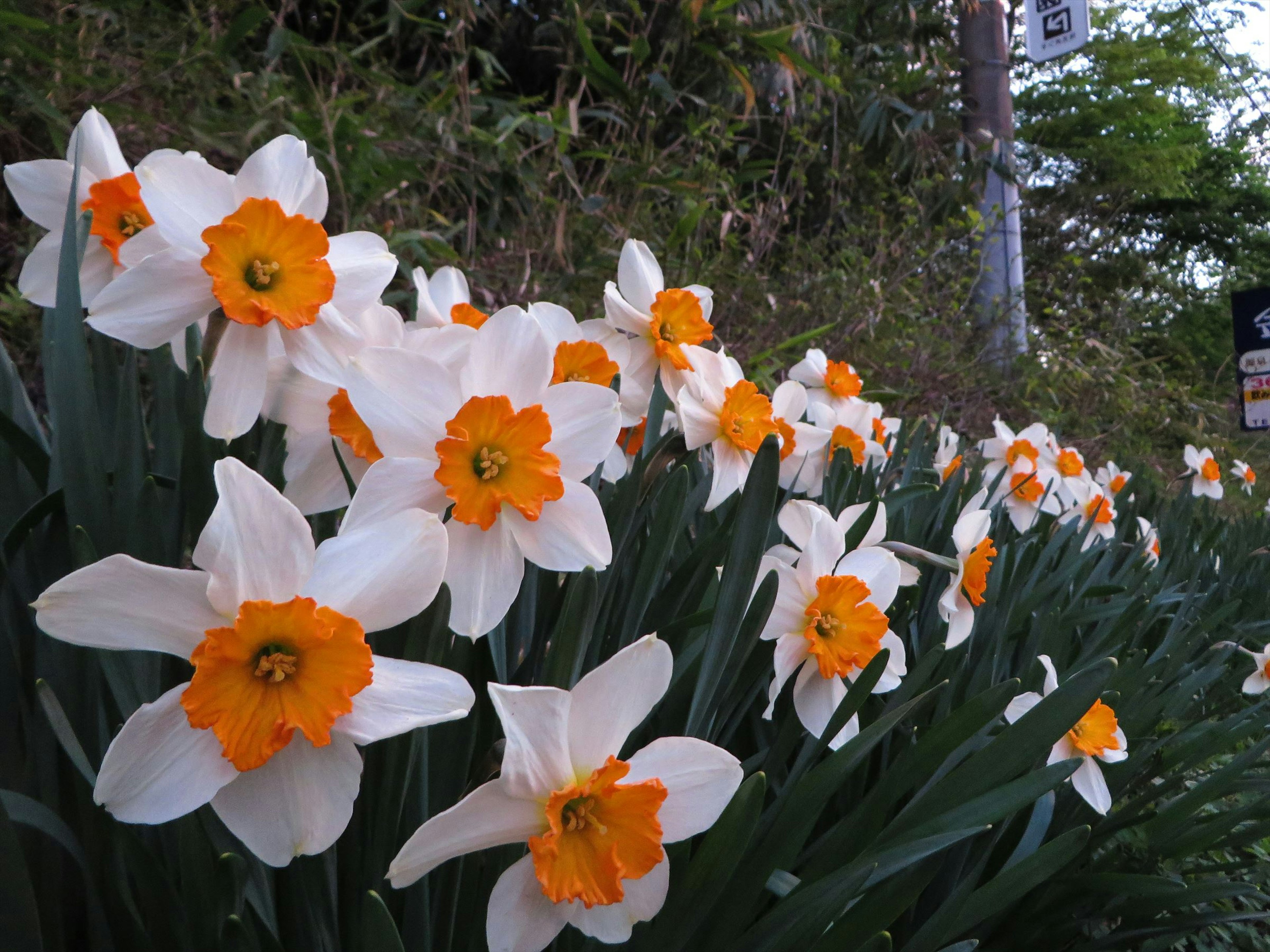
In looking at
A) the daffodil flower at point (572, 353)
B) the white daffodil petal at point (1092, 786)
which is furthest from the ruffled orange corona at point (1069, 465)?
the daffodil flower at point (572, 353)

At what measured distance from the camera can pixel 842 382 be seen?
1604mm

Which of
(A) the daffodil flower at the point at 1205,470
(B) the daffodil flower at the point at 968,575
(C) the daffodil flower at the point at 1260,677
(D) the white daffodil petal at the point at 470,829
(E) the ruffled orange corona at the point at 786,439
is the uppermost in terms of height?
(E) the ruffled orange corona at the point at 786,439

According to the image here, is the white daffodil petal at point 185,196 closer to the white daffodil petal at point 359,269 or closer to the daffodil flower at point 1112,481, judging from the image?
the white daffodil petal at point 359,269

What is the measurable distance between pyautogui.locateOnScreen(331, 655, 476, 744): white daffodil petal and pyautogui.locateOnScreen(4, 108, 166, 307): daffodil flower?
1.42 feet

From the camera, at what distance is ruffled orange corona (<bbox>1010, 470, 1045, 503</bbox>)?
1760mm

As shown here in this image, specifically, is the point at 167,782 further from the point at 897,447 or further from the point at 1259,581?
the point at 1259,581

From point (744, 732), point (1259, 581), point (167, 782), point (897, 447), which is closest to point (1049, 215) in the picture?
point (1259, 581)

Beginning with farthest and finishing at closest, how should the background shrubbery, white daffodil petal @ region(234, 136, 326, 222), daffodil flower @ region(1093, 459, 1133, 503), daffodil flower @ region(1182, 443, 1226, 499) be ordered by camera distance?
1. daffodil flower @ region(1182, 443, 1226, 499)
2. daffodil flower @ region(1093, 459, 1133, 503)
3. the background shrubbery
4. white daffodil petal @ region(234, 136, 326, 222)

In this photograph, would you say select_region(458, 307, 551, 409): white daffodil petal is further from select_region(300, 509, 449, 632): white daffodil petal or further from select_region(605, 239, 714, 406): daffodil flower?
select_region(605, 239, 714, 406): daffodil flower

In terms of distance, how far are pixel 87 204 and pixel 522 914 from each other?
621 mm

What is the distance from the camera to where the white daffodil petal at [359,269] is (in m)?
0.65

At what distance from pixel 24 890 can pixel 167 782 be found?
14 cm

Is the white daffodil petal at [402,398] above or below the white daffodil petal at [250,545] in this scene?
above

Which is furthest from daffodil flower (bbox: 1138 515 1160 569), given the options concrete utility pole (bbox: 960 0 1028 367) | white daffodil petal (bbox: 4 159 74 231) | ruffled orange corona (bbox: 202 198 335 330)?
concrete utility pole (bbox: 960 0 1028 367)
